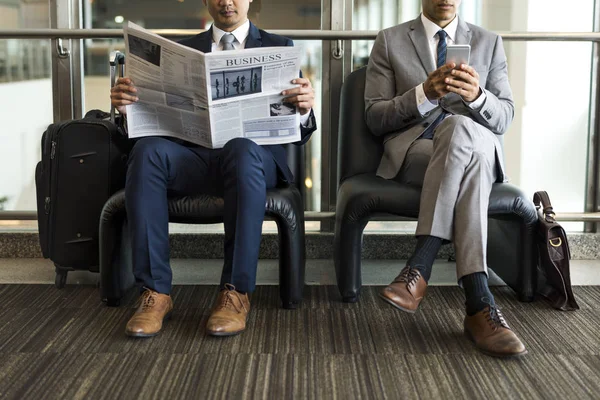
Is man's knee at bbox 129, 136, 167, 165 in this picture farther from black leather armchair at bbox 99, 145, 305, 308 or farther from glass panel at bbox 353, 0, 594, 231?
glass panel at bbox 353, 0, 594, 231

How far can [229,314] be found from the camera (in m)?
2.08

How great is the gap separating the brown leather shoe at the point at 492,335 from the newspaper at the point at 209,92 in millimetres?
843

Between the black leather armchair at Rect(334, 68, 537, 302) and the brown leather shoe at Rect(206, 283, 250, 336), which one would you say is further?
the black leather armchair at Rect(334, 68, 537, 302)

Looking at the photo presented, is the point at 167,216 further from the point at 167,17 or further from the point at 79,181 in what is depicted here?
the point at 167,17

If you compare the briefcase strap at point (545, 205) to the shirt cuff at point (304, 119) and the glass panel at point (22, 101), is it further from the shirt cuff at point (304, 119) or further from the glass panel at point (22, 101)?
the glass panel at point (22, 101)

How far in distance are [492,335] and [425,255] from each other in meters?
0.32

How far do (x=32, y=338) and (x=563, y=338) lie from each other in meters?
1.61

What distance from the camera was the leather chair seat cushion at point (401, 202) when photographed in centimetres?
→ 230

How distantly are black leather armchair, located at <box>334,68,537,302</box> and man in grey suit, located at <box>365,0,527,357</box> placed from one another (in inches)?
3.5

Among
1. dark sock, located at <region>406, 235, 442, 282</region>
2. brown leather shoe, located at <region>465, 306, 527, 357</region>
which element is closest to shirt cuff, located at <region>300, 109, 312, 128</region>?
dark sock, located at <region>406, 235, 442, 282</region>

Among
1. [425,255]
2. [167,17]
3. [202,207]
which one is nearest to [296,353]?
[425,255]

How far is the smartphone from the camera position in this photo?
2.16 m

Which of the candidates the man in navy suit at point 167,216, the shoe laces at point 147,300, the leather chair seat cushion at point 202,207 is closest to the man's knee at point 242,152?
the man in navy suit at point 167,216

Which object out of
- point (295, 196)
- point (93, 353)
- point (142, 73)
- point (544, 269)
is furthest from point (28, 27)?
point (544, 269)
